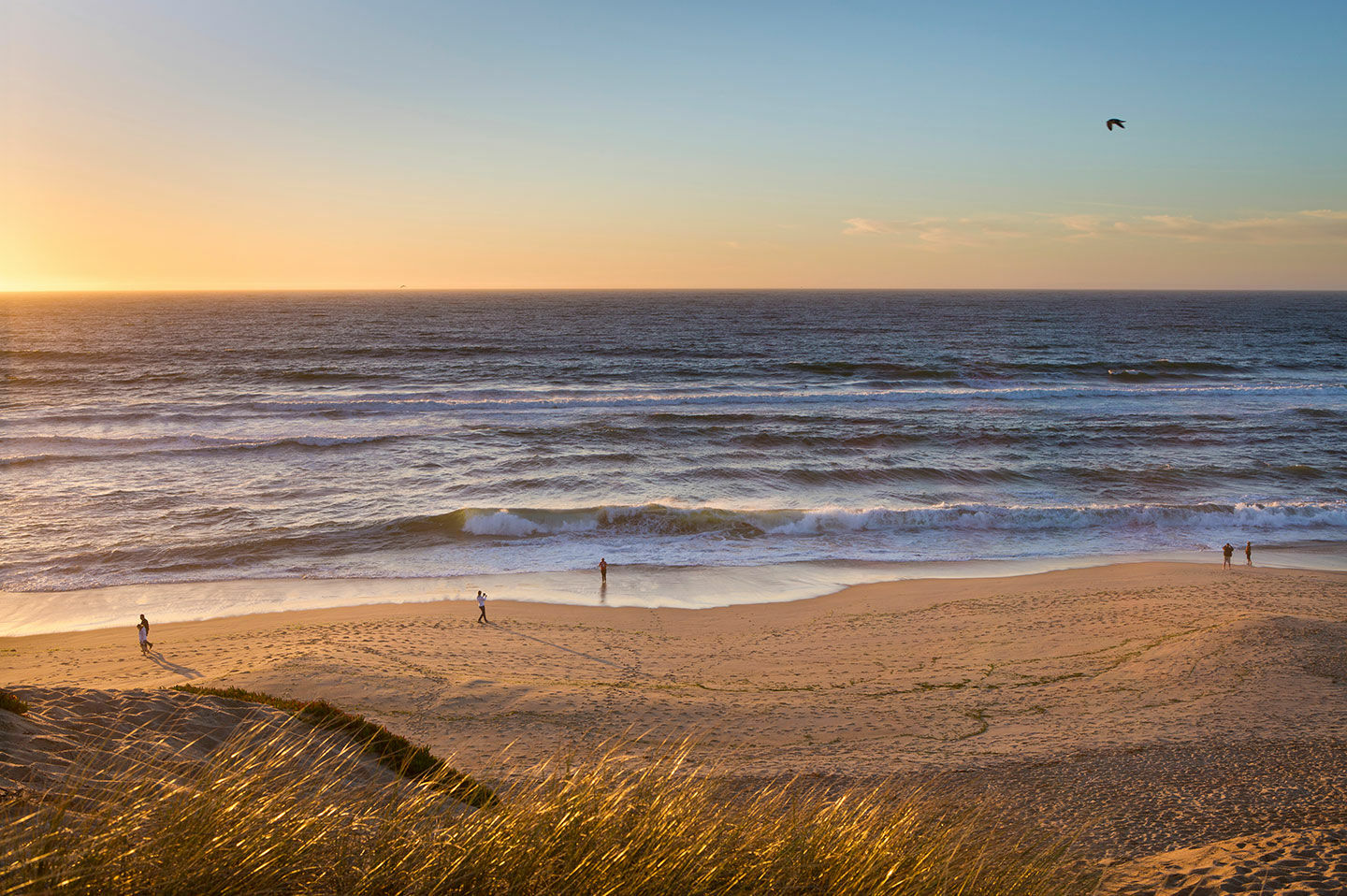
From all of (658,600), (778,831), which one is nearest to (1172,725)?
(778,831)

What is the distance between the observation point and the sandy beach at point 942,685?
30.6 ft

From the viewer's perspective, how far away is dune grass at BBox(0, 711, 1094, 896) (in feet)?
12.2

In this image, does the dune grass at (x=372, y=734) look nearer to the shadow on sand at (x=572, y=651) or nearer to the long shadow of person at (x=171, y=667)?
the long shadow of person at (x=171, y=667)

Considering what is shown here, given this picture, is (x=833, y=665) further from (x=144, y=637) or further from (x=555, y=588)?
(x=144, y=637)

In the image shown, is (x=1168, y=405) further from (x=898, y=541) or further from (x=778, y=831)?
(x=778, y=831)

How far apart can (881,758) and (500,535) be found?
55.7ft

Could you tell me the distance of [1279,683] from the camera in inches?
528

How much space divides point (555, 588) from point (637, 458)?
13.5 meters

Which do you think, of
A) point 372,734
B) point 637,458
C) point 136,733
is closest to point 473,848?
point 372,734

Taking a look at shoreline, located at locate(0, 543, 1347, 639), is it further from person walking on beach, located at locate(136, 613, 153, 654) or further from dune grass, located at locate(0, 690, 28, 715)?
dune grass, located at locate(0, 690, 28, 715)

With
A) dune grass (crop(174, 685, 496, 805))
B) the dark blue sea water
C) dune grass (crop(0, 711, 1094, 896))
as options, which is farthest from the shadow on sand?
dune grass (crop(0, 711, 1094, 896))

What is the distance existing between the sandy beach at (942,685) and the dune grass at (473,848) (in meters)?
3.42

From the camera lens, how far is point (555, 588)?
20938mm

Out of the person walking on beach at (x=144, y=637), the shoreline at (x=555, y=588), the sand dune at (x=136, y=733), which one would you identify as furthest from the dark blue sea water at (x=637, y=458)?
the sand dune at (x=136, y=733)
